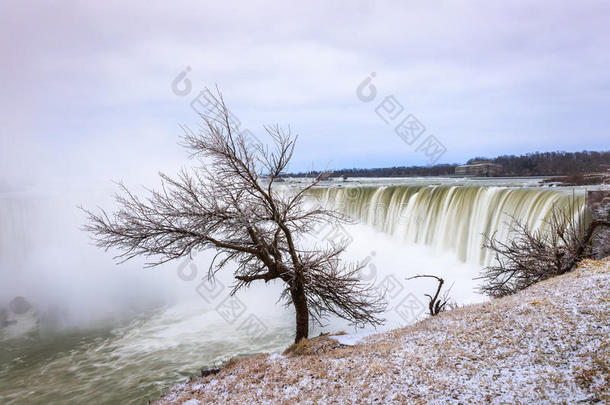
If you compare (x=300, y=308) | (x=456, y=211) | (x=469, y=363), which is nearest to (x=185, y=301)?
(x=300, y=308)

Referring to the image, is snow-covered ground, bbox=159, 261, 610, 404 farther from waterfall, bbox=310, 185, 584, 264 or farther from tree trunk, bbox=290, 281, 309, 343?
waterfall, bbox=310, 185, 584, 264

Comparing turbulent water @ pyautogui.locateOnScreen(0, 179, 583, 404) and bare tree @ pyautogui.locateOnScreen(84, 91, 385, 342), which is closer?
bare tree @ pyautogui.locateOnScreen(84, 91, 385, 342)

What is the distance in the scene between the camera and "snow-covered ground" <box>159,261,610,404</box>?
4.00 meters

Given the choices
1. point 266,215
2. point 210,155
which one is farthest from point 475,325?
point 210,155

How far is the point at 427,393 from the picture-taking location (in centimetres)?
425

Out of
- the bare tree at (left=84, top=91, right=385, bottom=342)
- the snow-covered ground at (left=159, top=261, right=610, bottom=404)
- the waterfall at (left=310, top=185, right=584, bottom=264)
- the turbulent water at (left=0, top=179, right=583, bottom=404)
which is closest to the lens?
the snow-covered ground at (left=159, top=261, right=610, bottom=404)

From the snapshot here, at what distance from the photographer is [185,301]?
23.0 metres

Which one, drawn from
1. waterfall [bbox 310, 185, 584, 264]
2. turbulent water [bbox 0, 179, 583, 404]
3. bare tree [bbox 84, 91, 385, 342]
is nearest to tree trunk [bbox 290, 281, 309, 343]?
bare tree [bbox 84, 91, 385, 342]

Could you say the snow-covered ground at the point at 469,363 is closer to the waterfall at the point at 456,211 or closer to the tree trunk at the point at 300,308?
the tree trunk at the point at 300,308

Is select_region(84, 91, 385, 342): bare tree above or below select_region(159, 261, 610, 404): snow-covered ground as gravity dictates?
above

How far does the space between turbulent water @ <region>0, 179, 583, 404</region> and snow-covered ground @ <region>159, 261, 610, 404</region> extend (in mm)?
6994

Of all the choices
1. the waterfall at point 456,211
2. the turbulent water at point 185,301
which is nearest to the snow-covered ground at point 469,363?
the turbulent water at point 185,301

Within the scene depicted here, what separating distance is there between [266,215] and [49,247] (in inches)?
1784

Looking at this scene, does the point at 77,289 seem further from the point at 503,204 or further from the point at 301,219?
the point at 503,204
